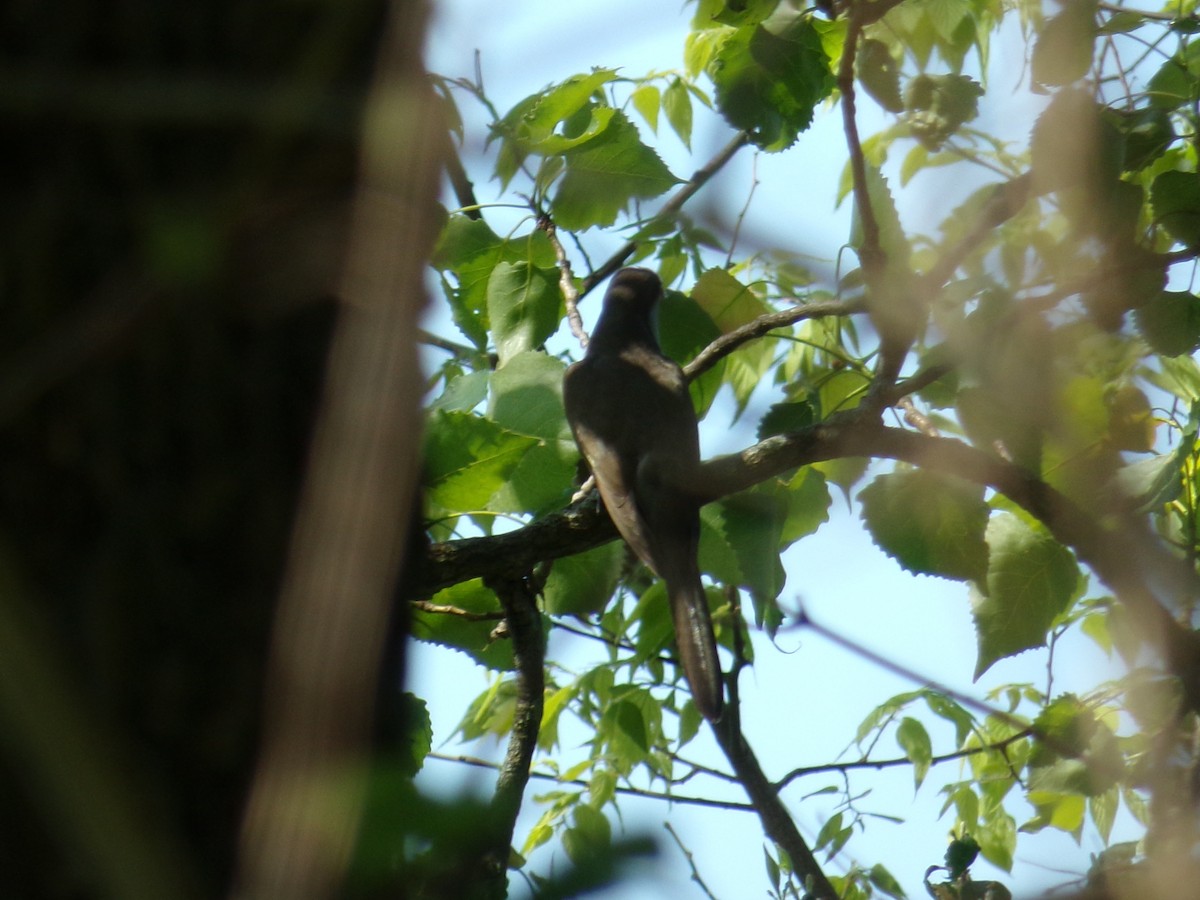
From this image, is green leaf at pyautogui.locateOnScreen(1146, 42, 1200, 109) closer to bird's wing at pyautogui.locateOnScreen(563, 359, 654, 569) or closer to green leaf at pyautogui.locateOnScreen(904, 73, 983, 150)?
green leaf at pyautogui.locateOnScreen(904, 73, 983, 150)

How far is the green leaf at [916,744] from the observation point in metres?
3.66

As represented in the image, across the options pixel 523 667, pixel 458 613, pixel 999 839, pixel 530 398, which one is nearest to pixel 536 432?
pixel 530 398

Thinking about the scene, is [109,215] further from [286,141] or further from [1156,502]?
[1156,502]

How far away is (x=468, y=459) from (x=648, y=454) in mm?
1699

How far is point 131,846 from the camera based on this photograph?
1.80 ft

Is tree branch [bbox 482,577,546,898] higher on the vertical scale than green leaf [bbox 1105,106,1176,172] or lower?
lower

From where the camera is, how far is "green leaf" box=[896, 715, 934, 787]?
3658 mm

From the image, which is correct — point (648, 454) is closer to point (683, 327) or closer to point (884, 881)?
point (683, 327)

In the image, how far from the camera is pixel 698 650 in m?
3.58

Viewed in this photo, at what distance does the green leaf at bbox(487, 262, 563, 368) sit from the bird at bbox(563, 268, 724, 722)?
0.35 m

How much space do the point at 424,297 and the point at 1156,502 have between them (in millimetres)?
1982

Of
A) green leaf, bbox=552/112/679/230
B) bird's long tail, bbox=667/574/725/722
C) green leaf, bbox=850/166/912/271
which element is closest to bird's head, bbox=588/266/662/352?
bird's long tail, bbox=667/574/725/722

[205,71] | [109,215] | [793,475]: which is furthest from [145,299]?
[793,475]

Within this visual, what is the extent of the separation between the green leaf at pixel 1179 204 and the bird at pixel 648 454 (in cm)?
142
